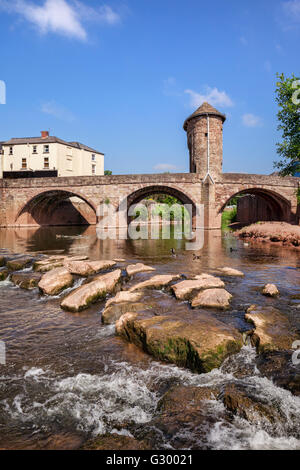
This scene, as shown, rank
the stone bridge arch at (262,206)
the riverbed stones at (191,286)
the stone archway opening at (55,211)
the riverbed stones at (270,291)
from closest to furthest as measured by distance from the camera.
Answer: the riverbed stones at (191,286) → the riverbed stones at (270,291) → the stone bridge arch at (262,206) → the stone archway opening at (55,211)

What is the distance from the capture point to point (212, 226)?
25438mm

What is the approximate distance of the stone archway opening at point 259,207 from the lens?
27020mm

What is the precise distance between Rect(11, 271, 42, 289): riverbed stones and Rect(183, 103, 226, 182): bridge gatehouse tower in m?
21.0

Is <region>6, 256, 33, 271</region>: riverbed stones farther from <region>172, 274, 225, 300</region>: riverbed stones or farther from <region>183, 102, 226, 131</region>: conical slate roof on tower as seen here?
<region>183, 102, 226, 131</region>: conical slate roof on tower

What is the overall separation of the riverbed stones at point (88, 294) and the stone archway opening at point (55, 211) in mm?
21350

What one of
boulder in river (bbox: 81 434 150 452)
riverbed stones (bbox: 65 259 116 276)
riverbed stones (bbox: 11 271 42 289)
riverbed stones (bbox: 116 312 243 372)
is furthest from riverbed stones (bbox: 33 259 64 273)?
boulder in river (bbox: 81 434 150 452)

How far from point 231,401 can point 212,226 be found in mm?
23538

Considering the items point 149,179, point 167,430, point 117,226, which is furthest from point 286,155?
point 167,430

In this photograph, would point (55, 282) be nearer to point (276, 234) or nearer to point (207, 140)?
point (276, 234)

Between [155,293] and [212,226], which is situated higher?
[212,226]

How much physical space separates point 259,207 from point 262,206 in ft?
1.83

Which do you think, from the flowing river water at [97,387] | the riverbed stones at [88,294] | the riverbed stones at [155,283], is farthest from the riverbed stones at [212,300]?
the riverbed stones at [88,294]

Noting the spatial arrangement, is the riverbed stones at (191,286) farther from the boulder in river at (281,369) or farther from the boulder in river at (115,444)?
the boulder in river at (115,444)
